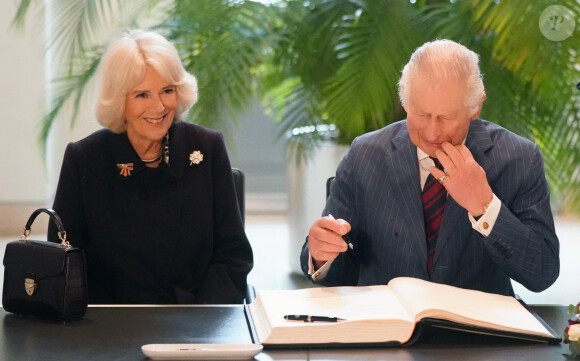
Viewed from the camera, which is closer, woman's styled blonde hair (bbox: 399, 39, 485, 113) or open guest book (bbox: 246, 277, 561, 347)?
open guest book (bbox: 246, 277, 561, 347)

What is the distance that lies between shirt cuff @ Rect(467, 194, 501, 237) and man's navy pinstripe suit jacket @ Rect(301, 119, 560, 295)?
0.09ft

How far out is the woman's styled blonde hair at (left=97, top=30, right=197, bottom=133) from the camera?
8.17ft

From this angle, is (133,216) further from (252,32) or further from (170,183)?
(252,32)

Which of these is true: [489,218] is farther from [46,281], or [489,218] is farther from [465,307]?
[46,281]

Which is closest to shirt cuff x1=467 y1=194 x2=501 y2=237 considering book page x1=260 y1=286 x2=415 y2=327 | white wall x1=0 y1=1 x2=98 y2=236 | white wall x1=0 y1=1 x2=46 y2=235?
book page x1=260 y1=286 x2=415 y2=327

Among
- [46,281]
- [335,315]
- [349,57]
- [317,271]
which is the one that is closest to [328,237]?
[317,271]

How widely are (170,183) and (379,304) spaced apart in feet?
3.02

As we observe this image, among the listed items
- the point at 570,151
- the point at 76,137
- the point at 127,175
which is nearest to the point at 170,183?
the point at 127,175

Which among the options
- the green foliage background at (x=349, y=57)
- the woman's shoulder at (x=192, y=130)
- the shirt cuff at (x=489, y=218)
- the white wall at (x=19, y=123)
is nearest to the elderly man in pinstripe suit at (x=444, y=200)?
the shirt cuff at (x=489, y=218)

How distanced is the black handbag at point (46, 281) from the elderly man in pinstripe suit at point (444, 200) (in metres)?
0.55

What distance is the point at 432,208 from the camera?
2.32 metres

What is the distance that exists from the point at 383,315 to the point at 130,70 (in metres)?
1.10

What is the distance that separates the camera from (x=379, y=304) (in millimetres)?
1868

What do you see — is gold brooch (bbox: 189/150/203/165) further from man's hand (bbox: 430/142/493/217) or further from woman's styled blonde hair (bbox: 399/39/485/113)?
man's hand (bbox: 430/142/493/217)
